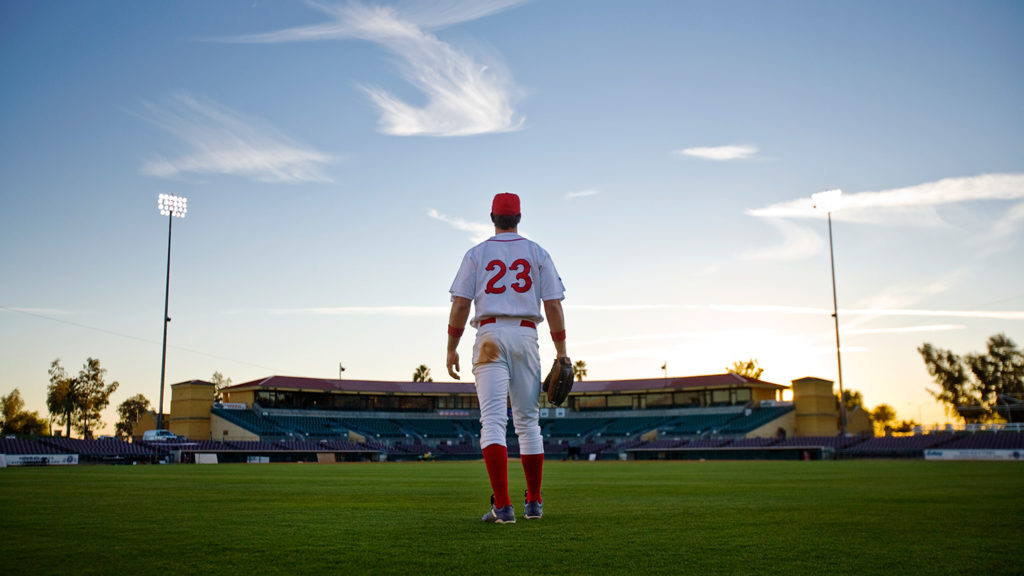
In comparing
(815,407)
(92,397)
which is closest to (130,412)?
(92,397)

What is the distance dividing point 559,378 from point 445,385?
2890 inches

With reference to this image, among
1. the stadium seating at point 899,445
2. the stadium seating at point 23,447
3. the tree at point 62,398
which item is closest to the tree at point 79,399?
the tree at point 62,398

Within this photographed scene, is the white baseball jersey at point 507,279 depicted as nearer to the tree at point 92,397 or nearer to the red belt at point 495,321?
the red belt at point 495,321

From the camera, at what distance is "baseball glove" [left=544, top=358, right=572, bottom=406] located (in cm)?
545

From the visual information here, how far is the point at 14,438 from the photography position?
41219 mm

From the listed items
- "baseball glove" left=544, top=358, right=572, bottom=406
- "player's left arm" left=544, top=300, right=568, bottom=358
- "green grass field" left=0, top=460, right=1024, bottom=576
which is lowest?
"green grass field" left=0, top=460, right=1024, bottom=576

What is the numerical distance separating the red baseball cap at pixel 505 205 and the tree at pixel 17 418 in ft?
267

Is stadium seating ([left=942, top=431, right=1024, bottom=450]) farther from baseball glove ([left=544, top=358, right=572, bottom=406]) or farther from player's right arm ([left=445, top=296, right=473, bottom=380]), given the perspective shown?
player's right arm ([left=445, top=296, right=473, bottom=380])

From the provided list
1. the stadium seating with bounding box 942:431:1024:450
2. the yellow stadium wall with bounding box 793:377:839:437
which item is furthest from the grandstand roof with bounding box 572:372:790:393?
the stadium seating with bounding box 942:431:1024:450

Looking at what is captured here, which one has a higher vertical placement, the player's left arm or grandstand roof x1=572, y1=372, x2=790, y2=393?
grandstand roof x1=572, y1=372, x2=790, y2=393

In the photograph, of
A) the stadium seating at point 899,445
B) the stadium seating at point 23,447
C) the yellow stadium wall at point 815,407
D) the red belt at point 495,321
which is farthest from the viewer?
the yellow stadium wall at point 815,407

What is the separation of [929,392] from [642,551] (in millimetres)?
79927

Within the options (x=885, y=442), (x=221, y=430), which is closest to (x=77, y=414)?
(x=221, y=430)

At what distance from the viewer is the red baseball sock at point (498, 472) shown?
5.11 m
